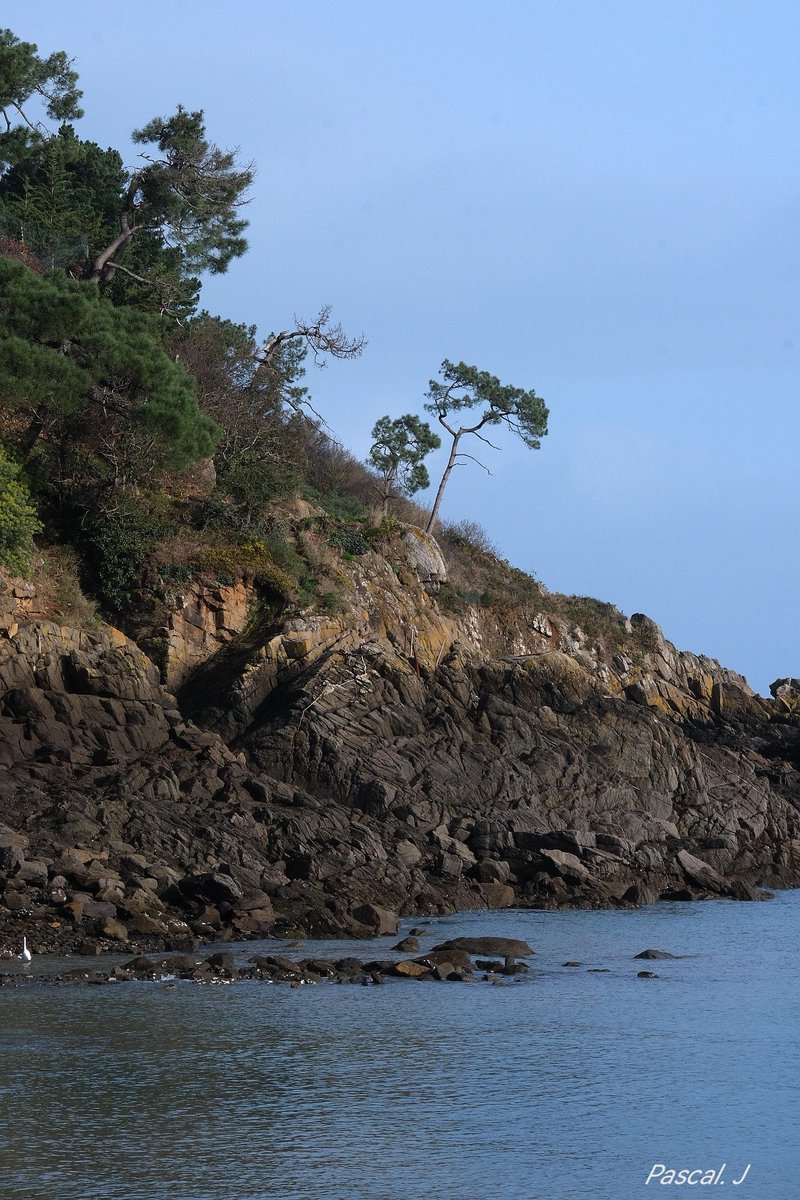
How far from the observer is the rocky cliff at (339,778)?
26047 mm

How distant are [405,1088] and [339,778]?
1883cm

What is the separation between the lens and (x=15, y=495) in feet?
116

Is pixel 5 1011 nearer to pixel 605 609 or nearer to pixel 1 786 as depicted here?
pixel 1 786

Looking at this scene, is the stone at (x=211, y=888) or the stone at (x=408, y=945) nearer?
the stone at (x=408, y=945)

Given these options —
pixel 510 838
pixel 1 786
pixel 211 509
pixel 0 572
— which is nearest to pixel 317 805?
pixel 510 838

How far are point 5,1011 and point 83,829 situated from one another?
990 centimetres

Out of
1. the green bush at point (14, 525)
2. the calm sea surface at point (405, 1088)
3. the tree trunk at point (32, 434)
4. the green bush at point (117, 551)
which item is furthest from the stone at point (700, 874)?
the tree trunk at point (32, 434)

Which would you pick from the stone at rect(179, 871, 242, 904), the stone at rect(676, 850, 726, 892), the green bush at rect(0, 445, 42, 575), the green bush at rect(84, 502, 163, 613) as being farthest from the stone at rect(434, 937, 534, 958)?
the green bush at rect(84, 502, 163, 613)

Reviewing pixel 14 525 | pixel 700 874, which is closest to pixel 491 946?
pixel 700 874

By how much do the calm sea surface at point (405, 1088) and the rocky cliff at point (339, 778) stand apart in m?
5.62

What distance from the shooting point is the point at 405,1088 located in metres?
14.9

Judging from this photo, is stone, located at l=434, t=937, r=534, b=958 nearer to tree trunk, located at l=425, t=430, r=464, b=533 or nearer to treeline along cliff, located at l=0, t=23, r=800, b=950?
treeline along cliff, located at l=0, t=23, r=800, b=950

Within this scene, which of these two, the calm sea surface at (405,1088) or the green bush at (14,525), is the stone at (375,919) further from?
the green bush at (14,525)

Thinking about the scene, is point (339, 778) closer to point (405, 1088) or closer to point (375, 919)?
point (375, 919)
